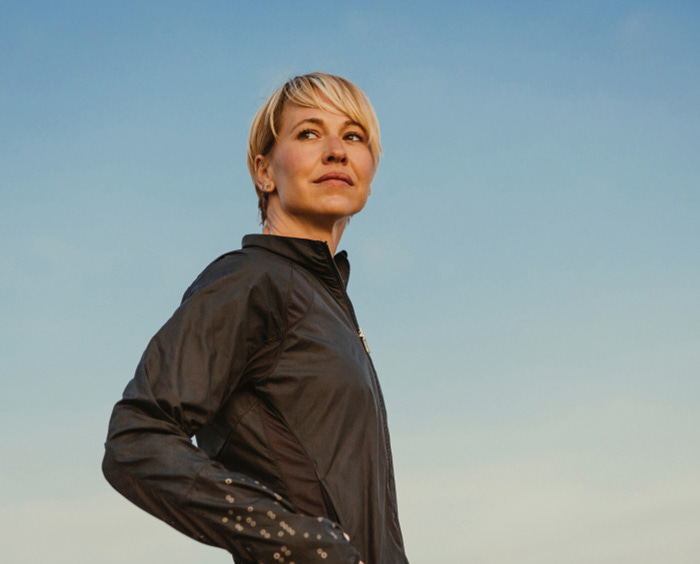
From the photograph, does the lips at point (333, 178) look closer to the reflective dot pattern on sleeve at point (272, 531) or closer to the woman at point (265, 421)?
the woman at point (265, 421)

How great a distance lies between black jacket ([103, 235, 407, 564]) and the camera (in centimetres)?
261

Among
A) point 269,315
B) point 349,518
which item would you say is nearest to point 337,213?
point 269,315

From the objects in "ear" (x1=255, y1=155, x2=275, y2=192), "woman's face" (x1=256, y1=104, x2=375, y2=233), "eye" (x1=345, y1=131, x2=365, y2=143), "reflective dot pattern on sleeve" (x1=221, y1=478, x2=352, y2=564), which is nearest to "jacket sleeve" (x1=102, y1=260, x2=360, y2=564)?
"reflective dot pattern on sleeve" (x1=221, y1=478, x2=352, y2=564)

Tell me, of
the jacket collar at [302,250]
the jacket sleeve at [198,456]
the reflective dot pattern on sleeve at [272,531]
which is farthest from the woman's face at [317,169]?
the reflective dot pattern on sleeve at [272,531]

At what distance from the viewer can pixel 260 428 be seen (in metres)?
2.96

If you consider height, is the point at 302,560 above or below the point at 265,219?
below

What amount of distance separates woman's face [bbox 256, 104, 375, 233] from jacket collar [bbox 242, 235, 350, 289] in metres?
0.27

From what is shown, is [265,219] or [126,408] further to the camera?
[265,219]

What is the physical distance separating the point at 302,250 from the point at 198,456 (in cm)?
99

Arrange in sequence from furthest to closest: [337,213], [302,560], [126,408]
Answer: [337,213] < [126,408] < [302,560]

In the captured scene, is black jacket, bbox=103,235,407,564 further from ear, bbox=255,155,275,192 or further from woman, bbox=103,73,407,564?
ear, bbox=255,155,275,192

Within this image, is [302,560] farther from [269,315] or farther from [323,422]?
[269,315]

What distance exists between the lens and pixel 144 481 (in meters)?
2.65

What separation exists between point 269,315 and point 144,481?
0.68 m
